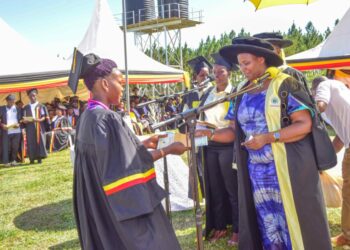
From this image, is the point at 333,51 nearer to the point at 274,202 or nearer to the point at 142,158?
the point at 274,202

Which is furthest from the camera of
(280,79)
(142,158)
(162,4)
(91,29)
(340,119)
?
(162,4)

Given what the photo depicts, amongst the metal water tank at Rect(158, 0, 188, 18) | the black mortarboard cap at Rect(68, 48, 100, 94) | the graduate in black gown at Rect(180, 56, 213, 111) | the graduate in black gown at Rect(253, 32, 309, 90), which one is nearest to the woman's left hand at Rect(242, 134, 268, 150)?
the graduate in black gown at Rect(253, 32, 309, 90)

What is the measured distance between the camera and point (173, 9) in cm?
3206

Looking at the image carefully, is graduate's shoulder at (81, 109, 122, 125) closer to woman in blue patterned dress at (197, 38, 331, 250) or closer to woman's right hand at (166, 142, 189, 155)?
woman's right hand at (166, 142, 189, 155)

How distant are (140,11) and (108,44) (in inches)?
874

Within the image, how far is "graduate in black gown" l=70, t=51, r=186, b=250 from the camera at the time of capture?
2.49 metres

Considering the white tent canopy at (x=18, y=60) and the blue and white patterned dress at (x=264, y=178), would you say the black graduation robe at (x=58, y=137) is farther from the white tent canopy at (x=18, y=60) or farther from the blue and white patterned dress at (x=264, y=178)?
the blue and white patterned dress at (x=264, y=178)

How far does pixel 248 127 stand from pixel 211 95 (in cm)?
144

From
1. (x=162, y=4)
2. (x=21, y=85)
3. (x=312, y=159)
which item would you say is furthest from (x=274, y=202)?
(x=162, y=4)

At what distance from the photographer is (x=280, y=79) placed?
3043mm

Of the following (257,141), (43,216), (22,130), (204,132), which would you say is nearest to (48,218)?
(43,216)

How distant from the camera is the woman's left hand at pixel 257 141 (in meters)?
2.93

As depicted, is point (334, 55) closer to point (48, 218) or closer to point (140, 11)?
point (48, 218)

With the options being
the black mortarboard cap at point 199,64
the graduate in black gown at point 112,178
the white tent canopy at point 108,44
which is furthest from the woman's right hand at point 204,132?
the white tent canopy at point 108,44
